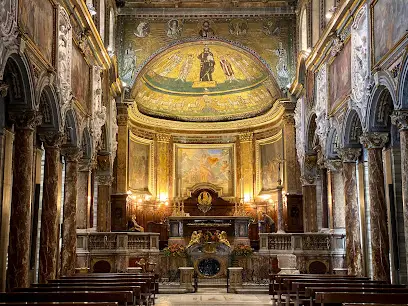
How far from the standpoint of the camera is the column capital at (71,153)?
22.3 metres

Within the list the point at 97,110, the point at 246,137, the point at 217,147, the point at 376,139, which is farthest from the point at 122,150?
the point at 376,139

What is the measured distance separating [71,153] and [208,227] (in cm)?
1106

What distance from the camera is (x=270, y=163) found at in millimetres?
37000

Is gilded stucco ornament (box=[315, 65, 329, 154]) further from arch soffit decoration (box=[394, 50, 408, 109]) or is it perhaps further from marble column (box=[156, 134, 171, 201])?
marble column (box=[156, 134, 171, 201])

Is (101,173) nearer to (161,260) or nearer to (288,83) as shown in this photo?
(161,260)

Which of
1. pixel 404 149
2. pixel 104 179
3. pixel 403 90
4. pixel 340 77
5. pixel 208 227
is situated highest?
pixel 340 77

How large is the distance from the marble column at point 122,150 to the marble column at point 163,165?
599 cm

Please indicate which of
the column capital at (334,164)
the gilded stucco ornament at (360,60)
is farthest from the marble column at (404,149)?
the column capital at (334,164)

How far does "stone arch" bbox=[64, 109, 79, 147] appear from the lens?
21391 mm

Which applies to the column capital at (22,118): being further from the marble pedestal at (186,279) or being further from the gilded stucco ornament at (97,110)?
the marble pedestal at (186,279)

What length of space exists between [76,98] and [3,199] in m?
5.64

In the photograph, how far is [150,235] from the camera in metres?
27.8

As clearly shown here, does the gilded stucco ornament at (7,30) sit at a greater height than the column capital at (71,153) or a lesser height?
greater

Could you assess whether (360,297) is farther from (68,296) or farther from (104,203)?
(104,203)
